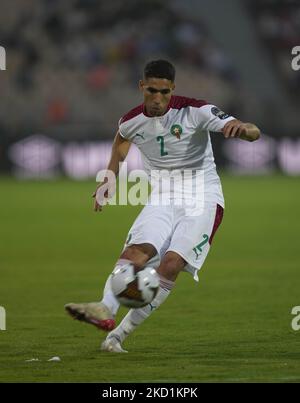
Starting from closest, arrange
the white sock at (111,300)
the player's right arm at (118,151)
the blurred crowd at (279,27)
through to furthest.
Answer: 1. the white sock at (111,300)
2. the player's right arm at (118,151)
3. the blurred crowd at (279,27)

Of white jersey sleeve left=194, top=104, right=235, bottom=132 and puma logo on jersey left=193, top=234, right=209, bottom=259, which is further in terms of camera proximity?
puma logo on jersey left=193, top=234, right=209, bottom=259

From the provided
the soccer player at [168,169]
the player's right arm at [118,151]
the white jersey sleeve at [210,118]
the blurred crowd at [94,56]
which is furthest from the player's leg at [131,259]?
the blurred crowd at [94,56]

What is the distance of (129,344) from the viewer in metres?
7.80

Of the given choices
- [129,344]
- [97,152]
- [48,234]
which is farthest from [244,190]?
[129,344]

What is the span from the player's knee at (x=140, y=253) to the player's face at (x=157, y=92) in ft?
3.38

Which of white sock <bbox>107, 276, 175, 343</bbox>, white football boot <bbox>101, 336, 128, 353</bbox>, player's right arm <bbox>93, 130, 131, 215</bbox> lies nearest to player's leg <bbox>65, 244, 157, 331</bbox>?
white sock <bbox>107, 276, 175, 343</bbox>

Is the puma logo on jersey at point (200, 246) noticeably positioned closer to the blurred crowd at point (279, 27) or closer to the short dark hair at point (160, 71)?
the short dark hair at point (160, 71)

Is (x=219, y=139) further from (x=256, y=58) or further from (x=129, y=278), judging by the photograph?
(x=129, y=278)

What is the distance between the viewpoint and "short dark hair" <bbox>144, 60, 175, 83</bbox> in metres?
7.27

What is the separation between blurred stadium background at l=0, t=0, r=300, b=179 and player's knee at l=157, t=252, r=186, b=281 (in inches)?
794

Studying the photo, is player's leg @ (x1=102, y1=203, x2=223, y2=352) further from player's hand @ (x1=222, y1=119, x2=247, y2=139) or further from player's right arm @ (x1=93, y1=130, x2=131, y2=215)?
player's hand @ (x1=222, y1=119, x2=247, y2=139)

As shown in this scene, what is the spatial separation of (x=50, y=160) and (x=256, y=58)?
8.52 meters

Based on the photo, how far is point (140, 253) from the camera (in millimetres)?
7250

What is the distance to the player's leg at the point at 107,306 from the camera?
6.70 meters
